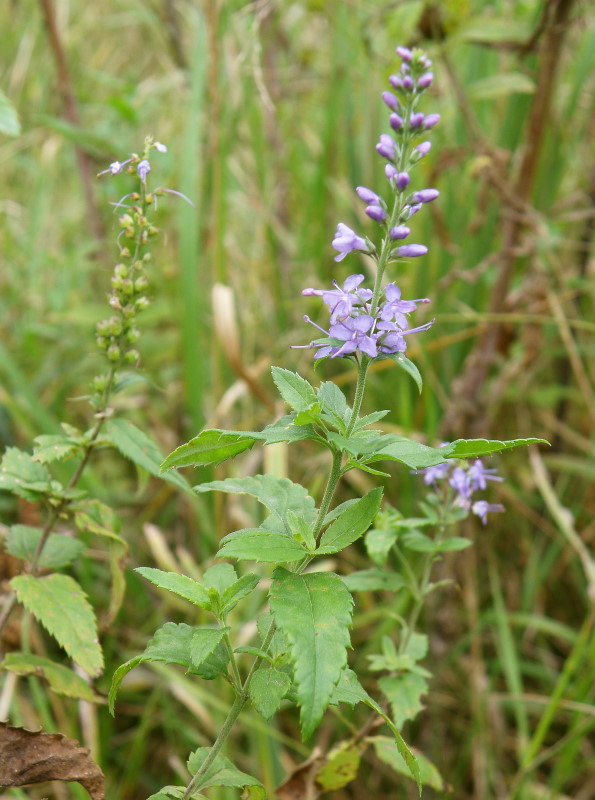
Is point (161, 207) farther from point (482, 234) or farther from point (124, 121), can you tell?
point (482, 234)

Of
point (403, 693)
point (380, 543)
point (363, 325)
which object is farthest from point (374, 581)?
point (363, 325)

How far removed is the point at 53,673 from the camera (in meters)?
1.72

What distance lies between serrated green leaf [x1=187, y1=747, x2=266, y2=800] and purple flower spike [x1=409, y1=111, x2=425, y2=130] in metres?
1.13

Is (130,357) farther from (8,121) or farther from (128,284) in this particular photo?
(8,121)

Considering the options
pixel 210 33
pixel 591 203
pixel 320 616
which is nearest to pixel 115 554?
pixel 320 616

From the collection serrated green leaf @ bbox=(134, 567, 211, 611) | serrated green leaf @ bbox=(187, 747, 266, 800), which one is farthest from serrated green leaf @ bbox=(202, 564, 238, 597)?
serrated green leaf @ bbox=(187, 747, 266, 800)

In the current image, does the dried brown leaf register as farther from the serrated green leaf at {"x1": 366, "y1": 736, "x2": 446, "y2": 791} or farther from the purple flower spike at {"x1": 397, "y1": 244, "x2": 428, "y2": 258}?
the purple flower spike at {"x1": 397, "y1": 244, "x2": 428, "y2": 258}

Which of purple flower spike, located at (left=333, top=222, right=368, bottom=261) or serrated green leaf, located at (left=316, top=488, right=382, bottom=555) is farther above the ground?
purple flower spike, located at (left=333, top=222, right=368, bottom=261)

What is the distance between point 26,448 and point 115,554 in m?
1.63

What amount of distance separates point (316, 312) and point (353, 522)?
2616 millimetres

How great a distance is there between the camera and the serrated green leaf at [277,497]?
143 centimetres

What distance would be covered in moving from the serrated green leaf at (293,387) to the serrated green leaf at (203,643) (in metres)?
0.39

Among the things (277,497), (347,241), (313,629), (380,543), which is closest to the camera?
(313,629)

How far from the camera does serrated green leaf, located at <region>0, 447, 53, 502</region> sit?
1689 mm
